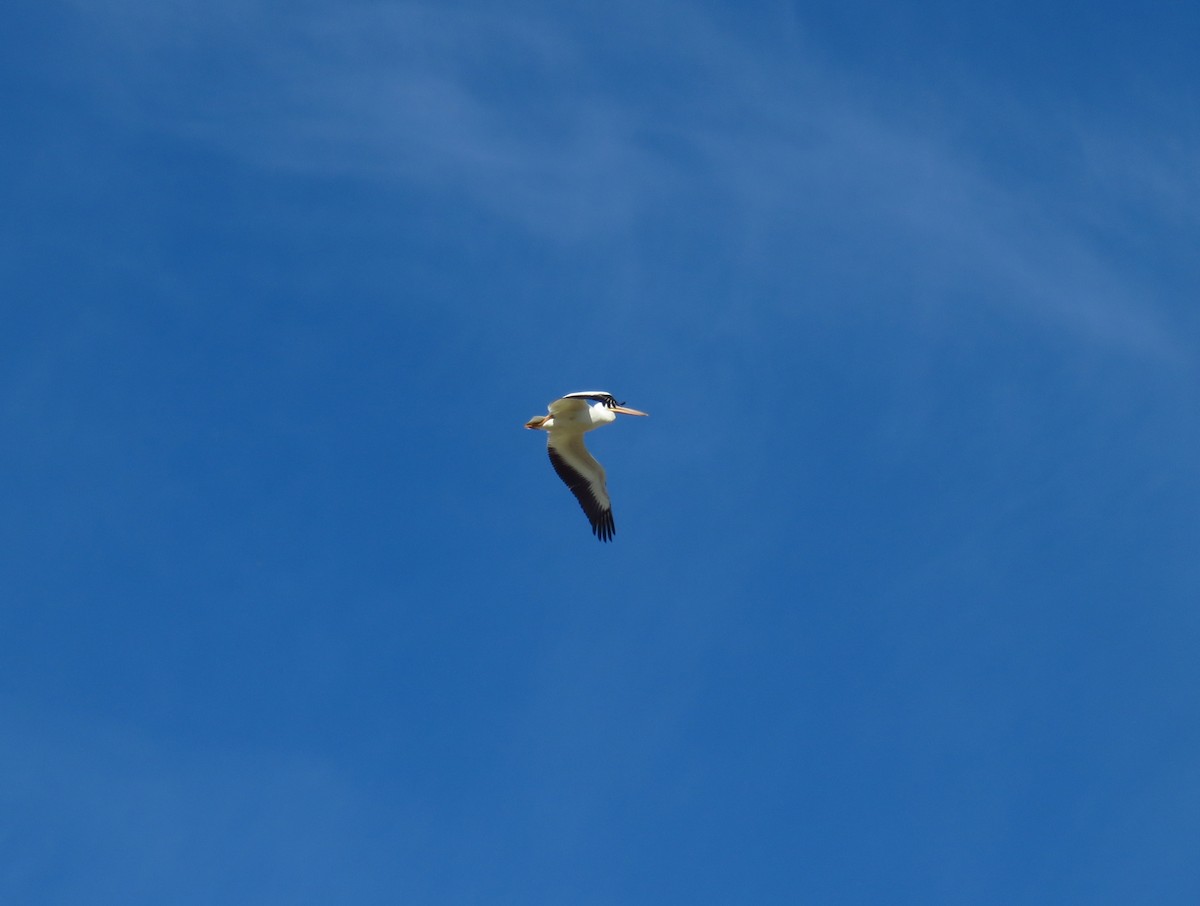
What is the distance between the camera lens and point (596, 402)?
70.4 feet

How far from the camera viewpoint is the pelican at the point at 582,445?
21.1 metres

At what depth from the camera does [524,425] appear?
70.6 feet

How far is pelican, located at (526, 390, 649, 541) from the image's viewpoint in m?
21.1

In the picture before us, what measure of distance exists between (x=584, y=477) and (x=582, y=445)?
0.69 metres

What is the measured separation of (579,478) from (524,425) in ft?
5.17

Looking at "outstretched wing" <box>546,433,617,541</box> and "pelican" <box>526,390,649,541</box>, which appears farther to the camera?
"outstretched wing" <box>546,433,617,541</box>

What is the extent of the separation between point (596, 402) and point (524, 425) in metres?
1.15

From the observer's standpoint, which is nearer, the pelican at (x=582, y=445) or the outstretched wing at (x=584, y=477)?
the pelican at (x=582, y=445)

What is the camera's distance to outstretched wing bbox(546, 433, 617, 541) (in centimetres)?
2212

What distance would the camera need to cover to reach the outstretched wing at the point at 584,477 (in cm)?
2212

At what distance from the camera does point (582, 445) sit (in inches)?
871

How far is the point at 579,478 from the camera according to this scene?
74.1 feet

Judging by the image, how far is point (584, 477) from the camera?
74.1 ft

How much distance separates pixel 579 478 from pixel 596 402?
1639 millimetres
